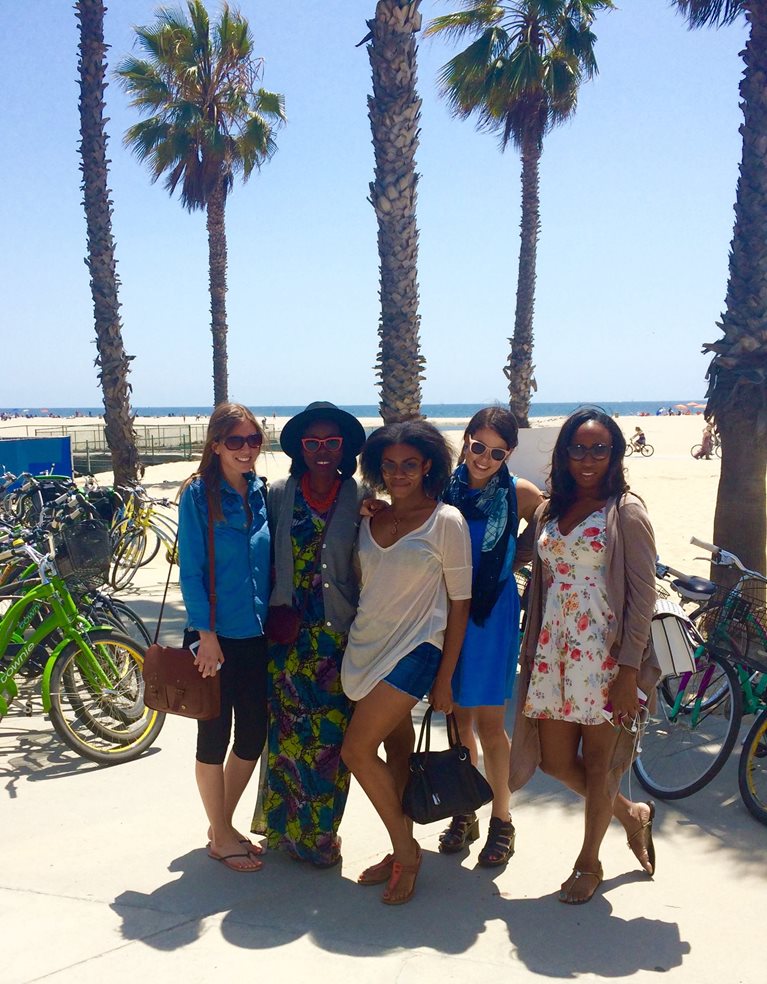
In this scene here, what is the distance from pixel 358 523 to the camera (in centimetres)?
334

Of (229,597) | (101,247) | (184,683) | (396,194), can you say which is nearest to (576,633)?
(229,597)

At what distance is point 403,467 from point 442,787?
1.18m

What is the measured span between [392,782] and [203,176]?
21.7 metres

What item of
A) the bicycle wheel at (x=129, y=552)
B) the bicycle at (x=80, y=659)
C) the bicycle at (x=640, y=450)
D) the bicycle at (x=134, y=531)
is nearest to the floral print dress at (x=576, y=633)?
the bicycle at (x=80, y=659)

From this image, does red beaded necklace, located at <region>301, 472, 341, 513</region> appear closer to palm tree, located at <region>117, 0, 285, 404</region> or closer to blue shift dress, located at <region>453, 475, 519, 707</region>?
blue shift dress, located at <region>453, 475, 519, 707</region>

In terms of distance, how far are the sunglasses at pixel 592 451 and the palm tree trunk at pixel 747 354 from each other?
336 cm

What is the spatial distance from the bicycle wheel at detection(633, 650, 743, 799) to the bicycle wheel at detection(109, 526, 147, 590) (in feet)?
19.4

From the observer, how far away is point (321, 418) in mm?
3408

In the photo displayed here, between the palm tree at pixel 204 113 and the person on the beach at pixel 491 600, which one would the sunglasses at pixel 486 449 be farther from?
the palm tree at pixel 204 113

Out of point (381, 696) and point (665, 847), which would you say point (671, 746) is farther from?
point (381, 696)

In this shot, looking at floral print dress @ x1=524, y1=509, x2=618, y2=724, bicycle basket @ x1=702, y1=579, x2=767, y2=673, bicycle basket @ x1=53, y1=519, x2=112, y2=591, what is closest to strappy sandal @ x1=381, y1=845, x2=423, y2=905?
floral print dress @ x1=524, y1=509, x2=618, y2=724

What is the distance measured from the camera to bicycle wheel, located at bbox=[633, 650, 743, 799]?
13.2 feet

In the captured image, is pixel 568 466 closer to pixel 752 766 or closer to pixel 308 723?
pixel 308 723

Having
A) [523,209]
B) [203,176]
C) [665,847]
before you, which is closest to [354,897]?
[665,847]
